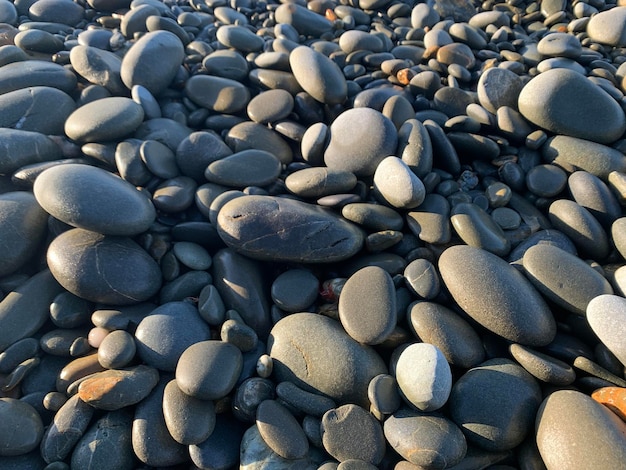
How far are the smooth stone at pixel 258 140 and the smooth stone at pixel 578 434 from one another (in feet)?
5.82

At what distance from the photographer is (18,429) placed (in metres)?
1.53

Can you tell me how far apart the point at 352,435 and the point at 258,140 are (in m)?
1.68

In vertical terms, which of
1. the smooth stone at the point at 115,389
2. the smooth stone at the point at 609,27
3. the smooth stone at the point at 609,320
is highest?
the smooth stone at the point at 609,27

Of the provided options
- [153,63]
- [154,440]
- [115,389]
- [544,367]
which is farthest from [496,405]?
[153,63]

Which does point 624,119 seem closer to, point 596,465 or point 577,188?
point 577,188

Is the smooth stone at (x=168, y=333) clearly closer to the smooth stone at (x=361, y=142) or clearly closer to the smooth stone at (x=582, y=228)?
the smooth stone at (x=361, y=142)

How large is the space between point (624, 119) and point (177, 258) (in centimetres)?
251

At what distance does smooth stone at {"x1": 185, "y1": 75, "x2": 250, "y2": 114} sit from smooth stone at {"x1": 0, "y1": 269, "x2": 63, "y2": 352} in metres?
1.42

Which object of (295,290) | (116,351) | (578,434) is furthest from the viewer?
(295,290)

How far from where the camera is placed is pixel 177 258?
6.72 ft

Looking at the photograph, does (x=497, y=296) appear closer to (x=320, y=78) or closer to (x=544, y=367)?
(x=544, y=367)

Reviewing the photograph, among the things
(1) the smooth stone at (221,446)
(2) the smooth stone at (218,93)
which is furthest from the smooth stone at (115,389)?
(2) the smooth stone at (218,93)

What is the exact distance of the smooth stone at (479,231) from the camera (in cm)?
201

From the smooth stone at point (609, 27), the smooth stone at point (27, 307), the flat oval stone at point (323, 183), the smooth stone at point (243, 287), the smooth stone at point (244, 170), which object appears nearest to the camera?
the smooth stone at point (27, 307)
